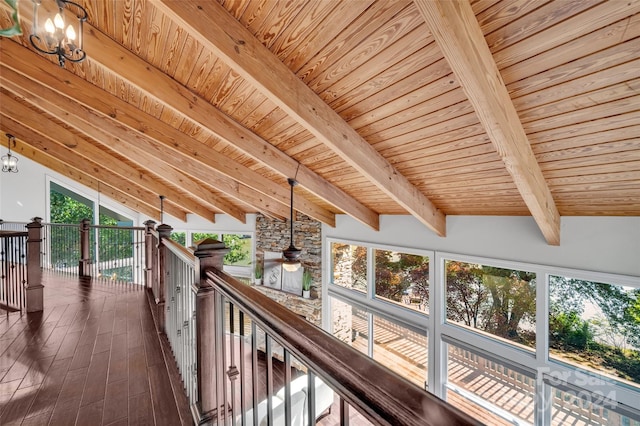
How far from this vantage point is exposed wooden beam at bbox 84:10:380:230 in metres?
2.74

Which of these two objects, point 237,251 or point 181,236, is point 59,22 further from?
point 181,236

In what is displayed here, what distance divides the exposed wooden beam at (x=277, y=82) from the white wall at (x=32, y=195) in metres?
5.48

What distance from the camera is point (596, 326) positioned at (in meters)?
3.44

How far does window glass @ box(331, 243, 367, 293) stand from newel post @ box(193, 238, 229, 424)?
4762mm

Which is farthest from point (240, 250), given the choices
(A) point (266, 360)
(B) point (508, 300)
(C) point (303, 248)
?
(A) point (266, 360)

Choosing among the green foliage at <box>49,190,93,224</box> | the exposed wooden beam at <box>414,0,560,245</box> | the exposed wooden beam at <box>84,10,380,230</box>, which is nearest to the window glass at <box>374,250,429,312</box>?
the exposed wooden beam at <box>84,10,380,230</box>

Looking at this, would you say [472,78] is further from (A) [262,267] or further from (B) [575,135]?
(A) [262,267]

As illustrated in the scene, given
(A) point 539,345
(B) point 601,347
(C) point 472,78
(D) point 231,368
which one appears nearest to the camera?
(D) point 231,368

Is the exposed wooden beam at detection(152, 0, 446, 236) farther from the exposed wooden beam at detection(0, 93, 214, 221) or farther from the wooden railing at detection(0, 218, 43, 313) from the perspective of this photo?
the exposed wooden beam at detection(0, 93, 214, 221)

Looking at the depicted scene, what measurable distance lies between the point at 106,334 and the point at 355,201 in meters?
3.82

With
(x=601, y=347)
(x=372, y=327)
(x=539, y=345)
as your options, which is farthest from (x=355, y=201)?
(x=601, y=347)

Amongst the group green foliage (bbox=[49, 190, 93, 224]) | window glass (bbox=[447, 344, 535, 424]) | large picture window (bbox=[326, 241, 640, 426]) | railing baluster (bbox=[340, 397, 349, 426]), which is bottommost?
window glass (bbox=[447, 344, 535, 424])

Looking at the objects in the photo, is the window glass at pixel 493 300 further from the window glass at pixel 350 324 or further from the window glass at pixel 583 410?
the window glass at pixel 350 324

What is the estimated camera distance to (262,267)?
804 cm
